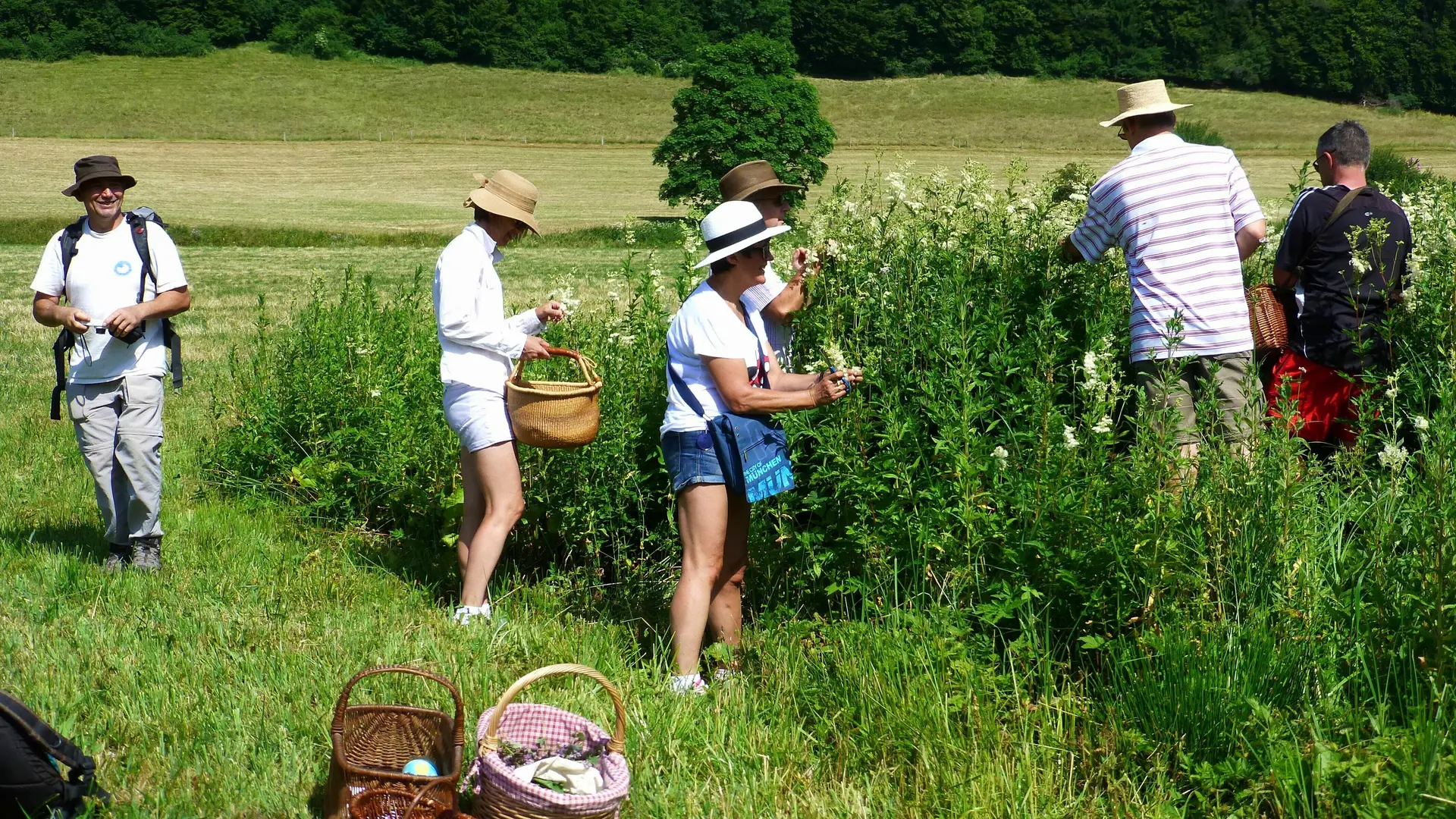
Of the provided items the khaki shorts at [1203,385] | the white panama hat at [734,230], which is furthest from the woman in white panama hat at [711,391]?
the khaki shorts at [1203,385]

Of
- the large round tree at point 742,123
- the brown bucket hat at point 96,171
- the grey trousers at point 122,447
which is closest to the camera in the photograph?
the brown bucket hat at point 96,171

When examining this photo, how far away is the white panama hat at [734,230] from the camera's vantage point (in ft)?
14.5

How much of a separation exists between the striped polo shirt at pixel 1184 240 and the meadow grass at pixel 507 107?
195 feet

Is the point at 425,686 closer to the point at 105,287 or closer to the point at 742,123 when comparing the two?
the point at 105,287

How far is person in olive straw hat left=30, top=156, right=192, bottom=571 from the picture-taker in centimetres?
602

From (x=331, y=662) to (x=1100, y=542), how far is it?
3.05 meters

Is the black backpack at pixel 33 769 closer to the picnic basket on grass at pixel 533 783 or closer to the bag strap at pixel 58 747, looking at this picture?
the bag strap at pixel 58 747

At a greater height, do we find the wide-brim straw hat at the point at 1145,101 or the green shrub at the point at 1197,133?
the green shrub at the point at 1197,133

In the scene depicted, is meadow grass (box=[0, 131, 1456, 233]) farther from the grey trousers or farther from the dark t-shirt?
the dark t-shirt

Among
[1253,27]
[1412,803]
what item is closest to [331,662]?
[1412,803]

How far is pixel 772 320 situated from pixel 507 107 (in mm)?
71078

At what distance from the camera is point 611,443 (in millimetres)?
5855

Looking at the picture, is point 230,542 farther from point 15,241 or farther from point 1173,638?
point 15,241

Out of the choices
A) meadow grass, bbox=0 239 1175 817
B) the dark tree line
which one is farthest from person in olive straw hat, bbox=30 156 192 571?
the dark tree line
